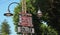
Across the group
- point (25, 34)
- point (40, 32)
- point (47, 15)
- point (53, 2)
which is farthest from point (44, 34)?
point (25, 34)

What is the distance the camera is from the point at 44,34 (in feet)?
162

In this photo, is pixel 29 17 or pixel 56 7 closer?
pixel 29 17

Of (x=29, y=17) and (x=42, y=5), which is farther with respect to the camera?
(x=42, y=5)

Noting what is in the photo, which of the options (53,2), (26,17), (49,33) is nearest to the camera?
(26,17)

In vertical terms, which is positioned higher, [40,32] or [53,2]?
[53,2]

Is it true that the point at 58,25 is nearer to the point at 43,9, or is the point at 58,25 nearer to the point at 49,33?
the point at 43,9

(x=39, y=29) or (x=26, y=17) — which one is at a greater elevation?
(x=26, y=17)

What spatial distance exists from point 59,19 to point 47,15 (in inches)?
96.5

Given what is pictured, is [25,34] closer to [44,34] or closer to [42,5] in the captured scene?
[42,5]

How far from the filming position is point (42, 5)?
33781 millimetres

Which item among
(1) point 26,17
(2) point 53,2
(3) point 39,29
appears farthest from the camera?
(3) point 39,29

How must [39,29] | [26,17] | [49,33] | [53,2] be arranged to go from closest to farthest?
[26,17]
[53,2]
[39,29]
[49,33]

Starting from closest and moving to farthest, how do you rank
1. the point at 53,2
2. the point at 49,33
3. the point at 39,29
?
the point at 53,2 → the point at 39,29 → the point at 49,33

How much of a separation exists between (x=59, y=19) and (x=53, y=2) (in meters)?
1.91
